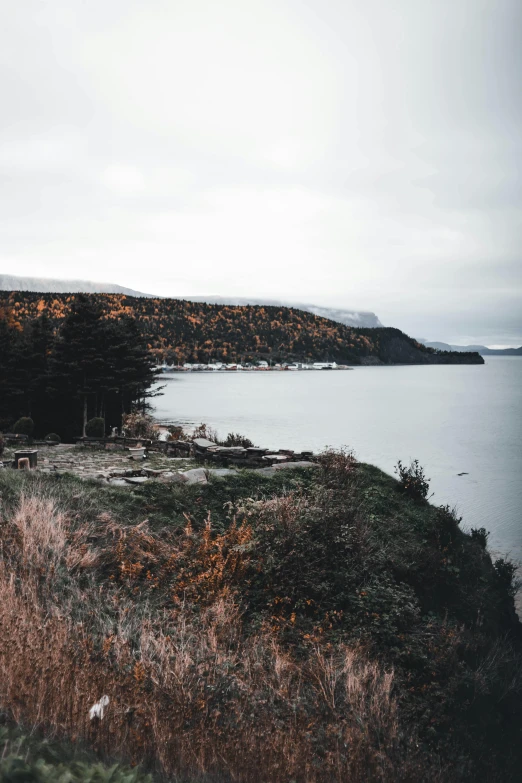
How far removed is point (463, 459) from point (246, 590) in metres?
25.8

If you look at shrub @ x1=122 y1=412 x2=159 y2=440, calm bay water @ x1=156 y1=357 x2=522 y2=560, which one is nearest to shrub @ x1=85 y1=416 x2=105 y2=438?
shrub @ x1=122 y1=412 x2=159 y2=440

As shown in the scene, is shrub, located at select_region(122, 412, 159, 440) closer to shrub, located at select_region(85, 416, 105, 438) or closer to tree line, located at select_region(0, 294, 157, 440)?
shrub, located at select_region(85, 416, 105, 438)

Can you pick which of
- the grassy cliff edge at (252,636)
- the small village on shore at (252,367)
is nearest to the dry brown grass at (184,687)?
the grassy cliff edge at (252,636)

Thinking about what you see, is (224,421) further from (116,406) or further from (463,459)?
(463,459)

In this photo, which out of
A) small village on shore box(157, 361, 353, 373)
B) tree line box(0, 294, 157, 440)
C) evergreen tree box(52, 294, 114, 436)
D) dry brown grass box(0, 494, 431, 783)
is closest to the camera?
dry brown grass box(0, 494, 431, 783)

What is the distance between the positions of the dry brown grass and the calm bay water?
36.8 feet

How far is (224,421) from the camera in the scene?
45.6 m

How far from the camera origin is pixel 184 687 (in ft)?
11.6

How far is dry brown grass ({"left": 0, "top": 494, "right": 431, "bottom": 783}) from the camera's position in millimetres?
2830

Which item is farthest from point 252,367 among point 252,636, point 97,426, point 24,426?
point 252,636

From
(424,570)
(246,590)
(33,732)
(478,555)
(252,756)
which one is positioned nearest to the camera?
(33,732)

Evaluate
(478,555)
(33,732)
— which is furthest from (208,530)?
(478,555)

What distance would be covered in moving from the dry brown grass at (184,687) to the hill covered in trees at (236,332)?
247 feet

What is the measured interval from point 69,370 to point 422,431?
28889 mm
